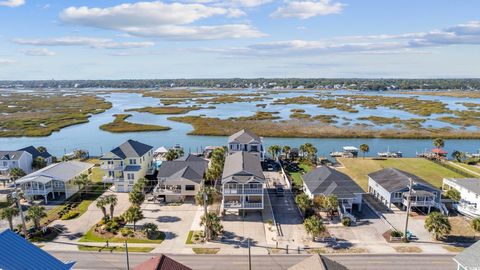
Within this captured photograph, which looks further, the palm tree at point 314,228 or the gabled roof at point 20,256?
the palm tree at point 314,228

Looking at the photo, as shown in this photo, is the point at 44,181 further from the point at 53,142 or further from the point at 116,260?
the point at 53,142

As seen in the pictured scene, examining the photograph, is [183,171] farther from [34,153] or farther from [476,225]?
[476,225]

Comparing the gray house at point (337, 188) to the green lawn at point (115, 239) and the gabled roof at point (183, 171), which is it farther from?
the green lawn at point (115, 239)

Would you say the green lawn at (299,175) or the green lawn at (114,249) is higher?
the green lawn at (299,175)

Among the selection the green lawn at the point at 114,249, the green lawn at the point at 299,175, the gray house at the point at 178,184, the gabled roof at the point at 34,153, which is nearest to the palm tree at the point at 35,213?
the green lawn at the point at 114,249

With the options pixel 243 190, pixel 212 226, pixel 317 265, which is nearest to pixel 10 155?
pixel 243 190

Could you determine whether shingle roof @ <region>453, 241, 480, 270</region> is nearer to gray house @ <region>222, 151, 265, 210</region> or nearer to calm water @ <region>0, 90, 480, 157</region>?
gray house @ <region>222, 151, 265, 210</region>
